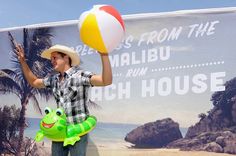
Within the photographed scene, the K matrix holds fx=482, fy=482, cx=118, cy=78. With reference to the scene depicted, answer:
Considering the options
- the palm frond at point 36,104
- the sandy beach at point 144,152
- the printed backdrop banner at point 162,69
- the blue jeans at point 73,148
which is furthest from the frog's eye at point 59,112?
the palm frond at point 36,104

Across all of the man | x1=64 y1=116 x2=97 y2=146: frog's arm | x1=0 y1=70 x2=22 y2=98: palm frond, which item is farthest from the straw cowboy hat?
x1=0 y1=70 x2=22 y2=98: palm frond

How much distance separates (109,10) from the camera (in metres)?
3.79

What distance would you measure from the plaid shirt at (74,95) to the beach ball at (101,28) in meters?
0.24

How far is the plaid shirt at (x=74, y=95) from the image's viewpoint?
3.51 meters

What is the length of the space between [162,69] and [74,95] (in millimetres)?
2996

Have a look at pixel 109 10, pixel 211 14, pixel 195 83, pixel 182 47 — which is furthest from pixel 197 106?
pixel 109 10

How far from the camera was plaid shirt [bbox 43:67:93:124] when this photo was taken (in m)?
3.51

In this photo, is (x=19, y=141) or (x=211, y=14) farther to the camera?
(x=19, y=141)

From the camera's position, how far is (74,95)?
3.52m

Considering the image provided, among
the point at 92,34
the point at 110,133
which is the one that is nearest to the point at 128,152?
the point at 110,133

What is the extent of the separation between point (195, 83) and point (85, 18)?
9.17 feet

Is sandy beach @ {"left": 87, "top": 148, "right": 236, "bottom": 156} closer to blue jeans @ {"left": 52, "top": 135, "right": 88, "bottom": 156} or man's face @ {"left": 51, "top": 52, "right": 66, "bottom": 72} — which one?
blue jeans @ {"left": 52, "top": 135, "right": 88, "bottom": 156}

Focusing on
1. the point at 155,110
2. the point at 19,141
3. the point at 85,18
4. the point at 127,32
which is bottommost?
the point at 19,141

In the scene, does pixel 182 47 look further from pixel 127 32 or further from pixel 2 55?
pixel 2 55
